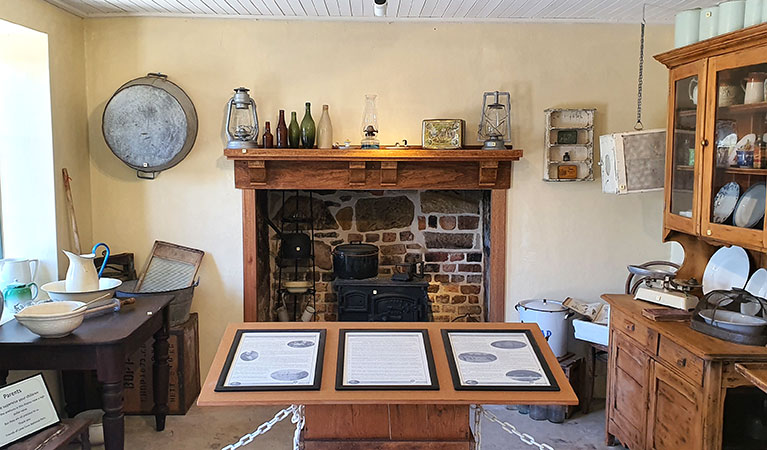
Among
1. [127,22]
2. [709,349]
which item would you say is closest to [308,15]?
[127,22]

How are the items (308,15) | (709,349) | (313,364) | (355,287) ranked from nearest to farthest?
(313,364), (709,349), (308,15), (355,287)

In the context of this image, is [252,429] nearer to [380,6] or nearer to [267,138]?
[267,138]

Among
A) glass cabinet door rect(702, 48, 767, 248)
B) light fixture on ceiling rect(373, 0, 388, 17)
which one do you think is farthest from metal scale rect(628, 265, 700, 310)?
light fixture on ceiling rect(373, 0, 388, 17)

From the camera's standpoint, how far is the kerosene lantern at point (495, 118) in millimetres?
3527

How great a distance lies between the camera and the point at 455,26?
3.57m

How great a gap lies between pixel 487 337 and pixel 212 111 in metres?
2.28

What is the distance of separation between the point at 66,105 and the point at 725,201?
343 cm

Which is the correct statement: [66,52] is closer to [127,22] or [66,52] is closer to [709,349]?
[127,22]

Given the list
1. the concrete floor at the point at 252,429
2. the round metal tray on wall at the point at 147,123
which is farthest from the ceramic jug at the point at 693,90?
the round metal tray on wall at the point at 147,123

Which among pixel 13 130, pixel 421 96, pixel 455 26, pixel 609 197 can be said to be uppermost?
pixel 455 26

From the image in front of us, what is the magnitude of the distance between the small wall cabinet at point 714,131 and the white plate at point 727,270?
26cm

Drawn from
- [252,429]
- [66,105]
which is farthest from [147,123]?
[252,429]

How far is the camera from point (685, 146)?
2.77 meters

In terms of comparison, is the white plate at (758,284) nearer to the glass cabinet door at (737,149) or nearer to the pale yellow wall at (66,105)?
the glass cabinet door at (737,149)
